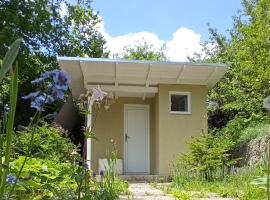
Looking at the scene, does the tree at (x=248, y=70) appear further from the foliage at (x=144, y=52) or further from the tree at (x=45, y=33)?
the foliage at (x=144, y=52)

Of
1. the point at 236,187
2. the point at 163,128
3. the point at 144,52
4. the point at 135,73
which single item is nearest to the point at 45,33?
the point at 135,73

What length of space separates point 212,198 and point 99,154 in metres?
6.77

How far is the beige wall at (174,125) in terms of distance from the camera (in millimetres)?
12062

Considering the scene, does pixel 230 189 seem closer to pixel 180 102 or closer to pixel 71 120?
pixel 180 102

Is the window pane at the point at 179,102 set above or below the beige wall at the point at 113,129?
above

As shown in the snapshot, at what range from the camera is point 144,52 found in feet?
134

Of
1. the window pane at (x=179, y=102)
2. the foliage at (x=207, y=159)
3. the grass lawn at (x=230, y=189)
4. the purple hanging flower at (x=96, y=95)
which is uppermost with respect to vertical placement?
the window pane at (x=179, y=102)

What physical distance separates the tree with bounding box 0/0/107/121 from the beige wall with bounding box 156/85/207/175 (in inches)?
278

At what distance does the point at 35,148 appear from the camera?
24.3ft

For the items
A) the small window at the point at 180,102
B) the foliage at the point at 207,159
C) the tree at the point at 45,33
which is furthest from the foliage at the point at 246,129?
the tree at the point at 45,33

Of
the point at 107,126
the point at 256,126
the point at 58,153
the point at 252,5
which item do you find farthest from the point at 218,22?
the point at 58,153

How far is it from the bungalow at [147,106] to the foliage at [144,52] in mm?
26566

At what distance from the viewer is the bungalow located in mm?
11648

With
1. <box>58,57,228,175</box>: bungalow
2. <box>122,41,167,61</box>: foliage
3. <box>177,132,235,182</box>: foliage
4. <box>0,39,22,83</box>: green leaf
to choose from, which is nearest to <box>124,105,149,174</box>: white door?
<box>58,57,228,175</box>: bungalow
